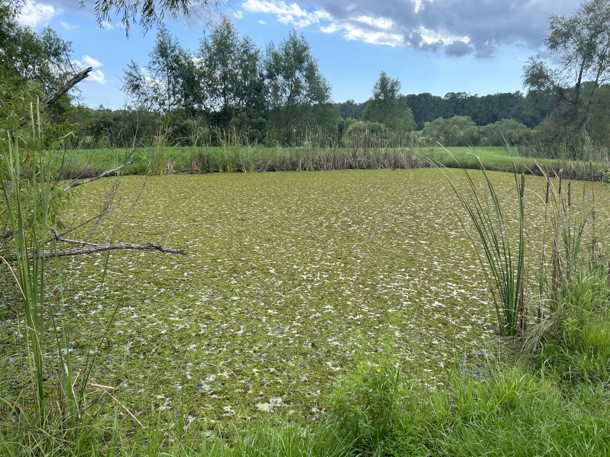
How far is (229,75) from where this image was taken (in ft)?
51.0

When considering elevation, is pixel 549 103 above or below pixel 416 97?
below

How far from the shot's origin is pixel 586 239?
269 centimetres

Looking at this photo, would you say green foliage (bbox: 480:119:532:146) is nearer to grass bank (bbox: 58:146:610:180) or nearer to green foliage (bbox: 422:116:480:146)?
green foliage (bbox: 422:116:480:146)

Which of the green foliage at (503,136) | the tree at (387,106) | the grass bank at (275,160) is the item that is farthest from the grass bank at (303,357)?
the tree at (387,106)

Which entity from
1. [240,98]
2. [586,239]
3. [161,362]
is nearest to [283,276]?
[161,362]

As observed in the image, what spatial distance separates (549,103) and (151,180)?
11.4 meters

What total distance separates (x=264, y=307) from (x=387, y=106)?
2249cm

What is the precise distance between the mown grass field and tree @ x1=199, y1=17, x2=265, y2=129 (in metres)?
13.1

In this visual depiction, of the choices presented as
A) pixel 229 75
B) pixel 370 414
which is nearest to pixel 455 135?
pixel 370 414

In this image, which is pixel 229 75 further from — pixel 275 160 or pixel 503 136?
pixel 503 136

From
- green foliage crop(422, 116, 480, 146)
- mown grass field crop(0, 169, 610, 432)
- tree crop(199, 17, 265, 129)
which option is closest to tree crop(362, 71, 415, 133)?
green foliage crop(422, 116, 480, 146)

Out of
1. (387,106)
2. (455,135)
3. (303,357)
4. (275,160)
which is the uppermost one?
(387,106)

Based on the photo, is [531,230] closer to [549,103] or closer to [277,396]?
[277,396]

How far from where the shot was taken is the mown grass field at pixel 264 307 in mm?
1200
